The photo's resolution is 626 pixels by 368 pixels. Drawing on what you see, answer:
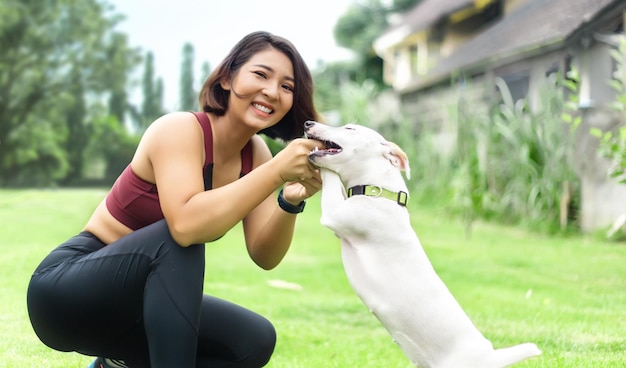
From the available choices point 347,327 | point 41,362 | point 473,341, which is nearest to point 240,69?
point 473,341

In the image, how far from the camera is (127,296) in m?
1.74

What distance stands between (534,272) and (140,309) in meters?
3.25

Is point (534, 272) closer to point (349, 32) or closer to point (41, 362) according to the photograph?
point (41, 362)

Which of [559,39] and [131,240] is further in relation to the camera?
[559,39]

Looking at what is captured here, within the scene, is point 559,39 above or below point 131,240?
above

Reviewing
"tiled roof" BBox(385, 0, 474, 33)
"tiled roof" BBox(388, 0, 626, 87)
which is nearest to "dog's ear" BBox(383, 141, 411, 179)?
"tiled roof" BBox(388, 0, 626, 87)

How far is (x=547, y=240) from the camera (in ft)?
19.1

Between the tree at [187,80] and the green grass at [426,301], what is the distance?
123 centimetres

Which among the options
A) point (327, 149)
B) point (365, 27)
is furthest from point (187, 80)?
point (365, 27)

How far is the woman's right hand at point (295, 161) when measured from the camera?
1640 mm

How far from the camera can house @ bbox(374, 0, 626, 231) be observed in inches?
234

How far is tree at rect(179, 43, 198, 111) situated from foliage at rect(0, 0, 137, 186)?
4.52 m

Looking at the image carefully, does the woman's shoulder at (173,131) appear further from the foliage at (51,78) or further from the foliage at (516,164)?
the foliage at (51,78)

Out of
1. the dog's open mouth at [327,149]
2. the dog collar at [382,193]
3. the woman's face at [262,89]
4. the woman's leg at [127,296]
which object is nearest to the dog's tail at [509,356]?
the dog collar at [382,193]
